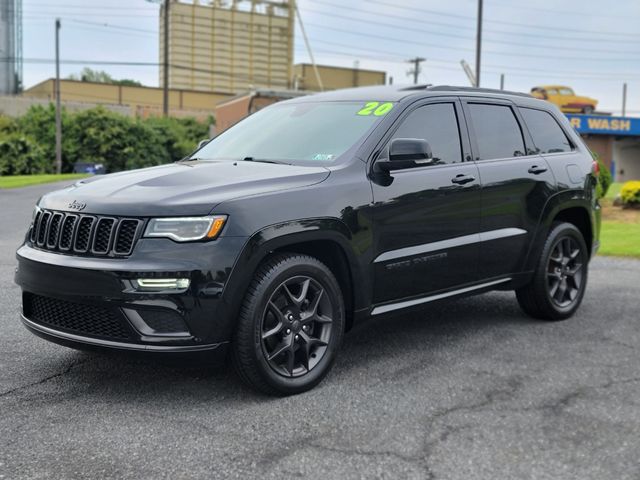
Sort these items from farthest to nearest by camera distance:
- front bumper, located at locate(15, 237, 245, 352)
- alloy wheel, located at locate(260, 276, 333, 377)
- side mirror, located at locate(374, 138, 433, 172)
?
side mirror, located at locate(374, 138, 433, 172), alloy wheel, located at locate(260, 276, 333, 377), front bumper, located at locate(15, 237, 245, 352)

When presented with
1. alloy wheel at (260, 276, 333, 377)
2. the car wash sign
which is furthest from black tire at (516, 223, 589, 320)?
the car wash sign

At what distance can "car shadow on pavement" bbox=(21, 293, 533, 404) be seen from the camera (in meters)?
4.23

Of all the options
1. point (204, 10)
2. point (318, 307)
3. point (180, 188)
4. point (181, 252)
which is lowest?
point (318, 307)

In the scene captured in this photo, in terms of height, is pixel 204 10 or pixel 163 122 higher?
pixel 204 10

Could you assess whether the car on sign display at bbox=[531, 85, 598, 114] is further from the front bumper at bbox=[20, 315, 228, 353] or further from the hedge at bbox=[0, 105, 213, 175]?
the front bumper at bbox=[20, 315, 228, 353]

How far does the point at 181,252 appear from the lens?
3.80 metres

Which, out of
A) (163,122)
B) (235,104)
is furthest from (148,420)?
(163,122)

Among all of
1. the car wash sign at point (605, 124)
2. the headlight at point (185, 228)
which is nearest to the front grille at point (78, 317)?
the headlight at point (185, 228)

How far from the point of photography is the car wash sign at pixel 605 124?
43500 millimetres

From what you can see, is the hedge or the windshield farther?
the hedge

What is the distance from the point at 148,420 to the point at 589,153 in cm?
476

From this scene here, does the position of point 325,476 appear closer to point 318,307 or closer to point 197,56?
point 318,307

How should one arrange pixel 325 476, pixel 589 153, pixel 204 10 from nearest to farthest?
1. pixel 325 476
2. pixel 589 153
3. pixel 204 10

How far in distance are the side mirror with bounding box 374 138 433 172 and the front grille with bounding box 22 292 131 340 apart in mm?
1874
